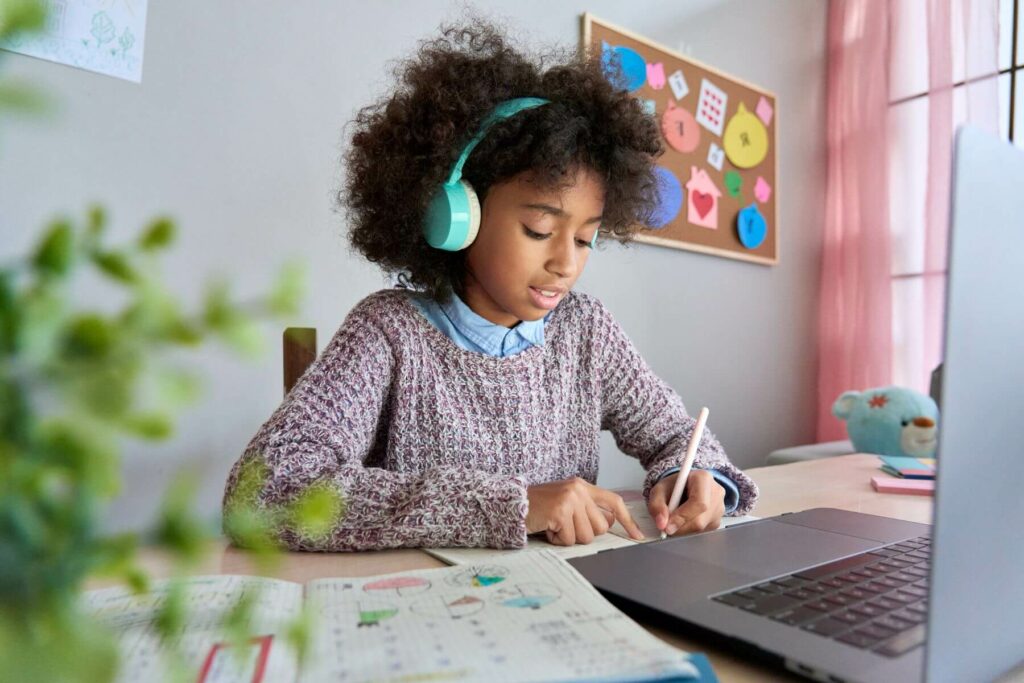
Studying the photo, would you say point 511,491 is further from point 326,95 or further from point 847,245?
point 847,245

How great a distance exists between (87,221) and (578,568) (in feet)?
1.50

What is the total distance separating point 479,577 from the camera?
490 mm

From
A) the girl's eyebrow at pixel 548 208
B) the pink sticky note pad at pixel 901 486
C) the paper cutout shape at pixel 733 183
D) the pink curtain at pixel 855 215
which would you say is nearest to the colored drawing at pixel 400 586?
the girl's eyebrow at pixel 548 208

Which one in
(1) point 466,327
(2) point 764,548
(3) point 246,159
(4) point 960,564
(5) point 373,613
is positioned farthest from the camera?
(3) point 246,159

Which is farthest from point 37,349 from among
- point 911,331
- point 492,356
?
point 911,331

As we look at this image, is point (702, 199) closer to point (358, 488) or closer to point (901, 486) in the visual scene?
point (901, 486)

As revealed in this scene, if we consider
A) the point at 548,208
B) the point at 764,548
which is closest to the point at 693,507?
the point at 764,548

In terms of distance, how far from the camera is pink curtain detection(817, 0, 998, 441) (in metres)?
2.20

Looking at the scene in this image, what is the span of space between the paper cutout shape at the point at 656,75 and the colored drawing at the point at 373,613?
1885mm

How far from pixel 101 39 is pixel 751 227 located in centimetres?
187

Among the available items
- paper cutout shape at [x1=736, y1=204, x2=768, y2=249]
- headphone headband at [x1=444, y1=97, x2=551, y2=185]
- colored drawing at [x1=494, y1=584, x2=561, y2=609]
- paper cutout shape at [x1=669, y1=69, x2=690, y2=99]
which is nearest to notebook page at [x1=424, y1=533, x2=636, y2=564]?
colored drawing at [x1=494, y1=584, x2=561, y2=609]

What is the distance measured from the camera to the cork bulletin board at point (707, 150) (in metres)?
2.01

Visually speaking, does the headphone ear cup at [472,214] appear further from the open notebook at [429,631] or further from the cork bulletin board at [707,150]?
the cork bulletin board at [707,150]

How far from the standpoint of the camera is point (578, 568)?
0.53 m
